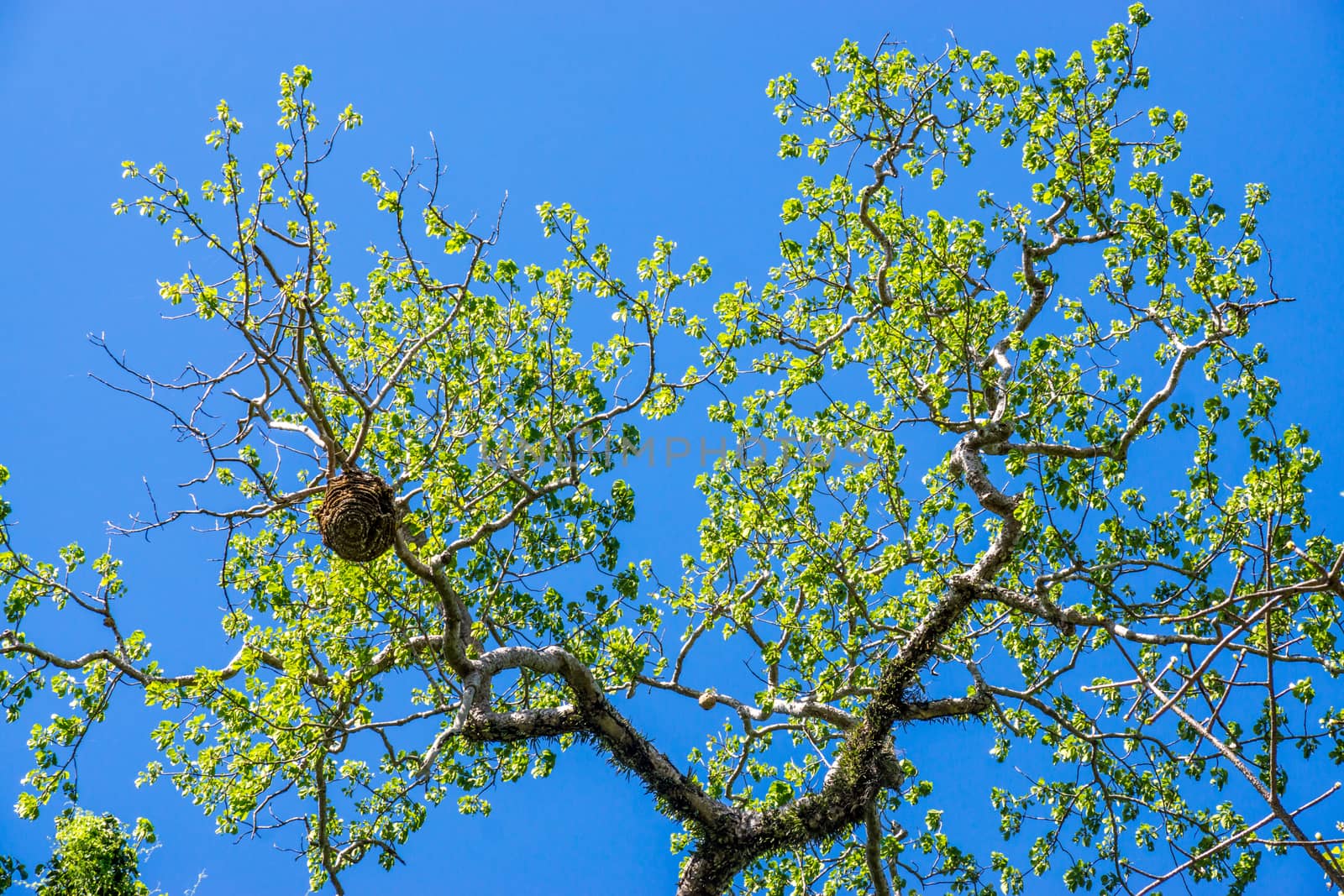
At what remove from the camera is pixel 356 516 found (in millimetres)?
6168

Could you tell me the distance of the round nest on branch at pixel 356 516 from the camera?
616 centimetres

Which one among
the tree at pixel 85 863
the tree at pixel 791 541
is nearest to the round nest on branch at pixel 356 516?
the tree at pixel 791 541

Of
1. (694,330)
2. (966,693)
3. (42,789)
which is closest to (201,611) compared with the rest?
(42,789)

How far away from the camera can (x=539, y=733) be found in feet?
26.9

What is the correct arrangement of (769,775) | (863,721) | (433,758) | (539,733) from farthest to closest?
(769,775), (863,721), (539,733), (433,758)

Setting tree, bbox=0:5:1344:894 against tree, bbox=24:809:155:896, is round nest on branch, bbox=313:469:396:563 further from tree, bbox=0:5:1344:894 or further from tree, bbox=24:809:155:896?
tree, bbox=24:809:155:896

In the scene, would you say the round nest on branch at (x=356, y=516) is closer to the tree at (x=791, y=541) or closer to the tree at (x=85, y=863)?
the tree at (x=791, y=541)

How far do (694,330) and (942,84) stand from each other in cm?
370

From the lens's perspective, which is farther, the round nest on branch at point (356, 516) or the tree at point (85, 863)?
the tree at point (85, 863)

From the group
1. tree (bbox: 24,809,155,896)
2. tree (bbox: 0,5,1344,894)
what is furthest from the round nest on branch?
tree (bbox: 24,809,155,896)

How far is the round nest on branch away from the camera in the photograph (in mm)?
6160

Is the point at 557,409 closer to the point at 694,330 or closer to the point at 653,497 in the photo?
the point at 694,330

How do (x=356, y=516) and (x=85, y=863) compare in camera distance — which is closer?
(x=356, y=516)

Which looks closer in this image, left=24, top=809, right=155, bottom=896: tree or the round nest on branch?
the round nest on branch
